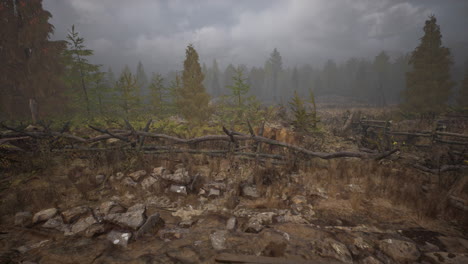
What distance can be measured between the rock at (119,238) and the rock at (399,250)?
3.23m

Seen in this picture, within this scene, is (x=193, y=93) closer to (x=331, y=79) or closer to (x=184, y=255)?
(x=184, y=255)

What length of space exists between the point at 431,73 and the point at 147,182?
3053 centimetres

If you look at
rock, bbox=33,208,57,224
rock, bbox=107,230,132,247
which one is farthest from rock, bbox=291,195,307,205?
rock, bbox=33,208,57,224

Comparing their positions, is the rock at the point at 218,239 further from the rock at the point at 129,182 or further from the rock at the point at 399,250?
the rock at the point at 129,182

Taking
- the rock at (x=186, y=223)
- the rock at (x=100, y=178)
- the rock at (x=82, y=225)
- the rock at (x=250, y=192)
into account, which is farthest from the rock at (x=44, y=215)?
the rock at (x=250, y=192)

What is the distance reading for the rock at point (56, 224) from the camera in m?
2.68

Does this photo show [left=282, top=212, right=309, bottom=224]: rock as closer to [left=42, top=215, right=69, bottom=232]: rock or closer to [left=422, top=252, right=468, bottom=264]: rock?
[left=422, top=252, right=468, bottom=264]: rock

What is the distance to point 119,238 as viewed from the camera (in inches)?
95.4

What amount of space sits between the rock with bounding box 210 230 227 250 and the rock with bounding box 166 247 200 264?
26 centimetres

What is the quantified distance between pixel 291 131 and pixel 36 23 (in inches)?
828

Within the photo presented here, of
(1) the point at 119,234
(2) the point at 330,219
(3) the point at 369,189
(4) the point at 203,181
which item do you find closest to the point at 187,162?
(4) the point at 203,181

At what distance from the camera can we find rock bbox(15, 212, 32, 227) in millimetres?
2748

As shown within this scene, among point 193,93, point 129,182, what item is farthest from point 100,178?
point 193,93

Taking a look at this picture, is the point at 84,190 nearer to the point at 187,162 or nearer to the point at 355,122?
the point at 187,162
